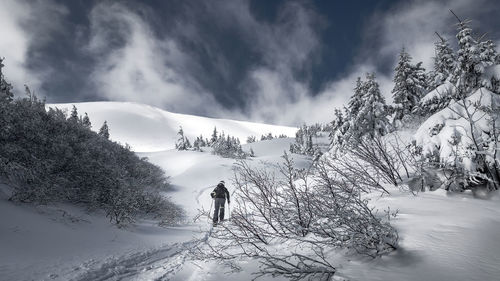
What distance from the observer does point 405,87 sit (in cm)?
2630

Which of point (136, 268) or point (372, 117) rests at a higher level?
point (372, 117)

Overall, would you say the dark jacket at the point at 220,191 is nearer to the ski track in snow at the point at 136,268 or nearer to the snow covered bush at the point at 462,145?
the ski track in snow at the point at 136,268

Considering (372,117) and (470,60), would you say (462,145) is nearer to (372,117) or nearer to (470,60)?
(470,60)

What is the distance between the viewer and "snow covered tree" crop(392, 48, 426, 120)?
25.9 meters

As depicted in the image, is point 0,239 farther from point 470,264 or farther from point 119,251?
point 470,264

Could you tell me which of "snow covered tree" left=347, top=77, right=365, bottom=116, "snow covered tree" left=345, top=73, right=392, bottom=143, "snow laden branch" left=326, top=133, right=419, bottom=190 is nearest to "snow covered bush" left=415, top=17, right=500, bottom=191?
"snow laden branch" left=326, top=133, right=419, bottom=190

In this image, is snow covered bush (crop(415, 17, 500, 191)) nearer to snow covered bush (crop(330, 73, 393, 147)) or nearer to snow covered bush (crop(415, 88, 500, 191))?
snow covered bush (crop(415, 88, 500, 191))

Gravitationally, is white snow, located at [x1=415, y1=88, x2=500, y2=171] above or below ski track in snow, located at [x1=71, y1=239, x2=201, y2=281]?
above

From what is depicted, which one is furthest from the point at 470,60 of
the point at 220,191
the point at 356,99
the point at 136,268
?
the point at 356,99

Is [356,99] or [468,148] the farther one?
[356,99]

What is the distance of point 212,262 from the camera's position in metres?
3.34

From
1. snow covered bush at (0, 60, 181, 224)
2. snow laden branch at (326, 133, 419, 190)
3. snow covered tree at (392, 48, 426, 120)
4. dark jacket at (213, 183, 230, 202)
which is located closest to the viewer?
snow laden branch at (326, 133, 419, 190)

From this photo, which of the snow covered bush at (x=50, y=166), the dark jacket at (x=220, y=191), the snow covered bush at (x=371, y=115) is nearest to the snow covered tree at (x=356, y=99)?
the snow covered bush at (x=371, y=115)

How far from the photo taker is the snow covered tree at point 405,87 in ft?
85.1
